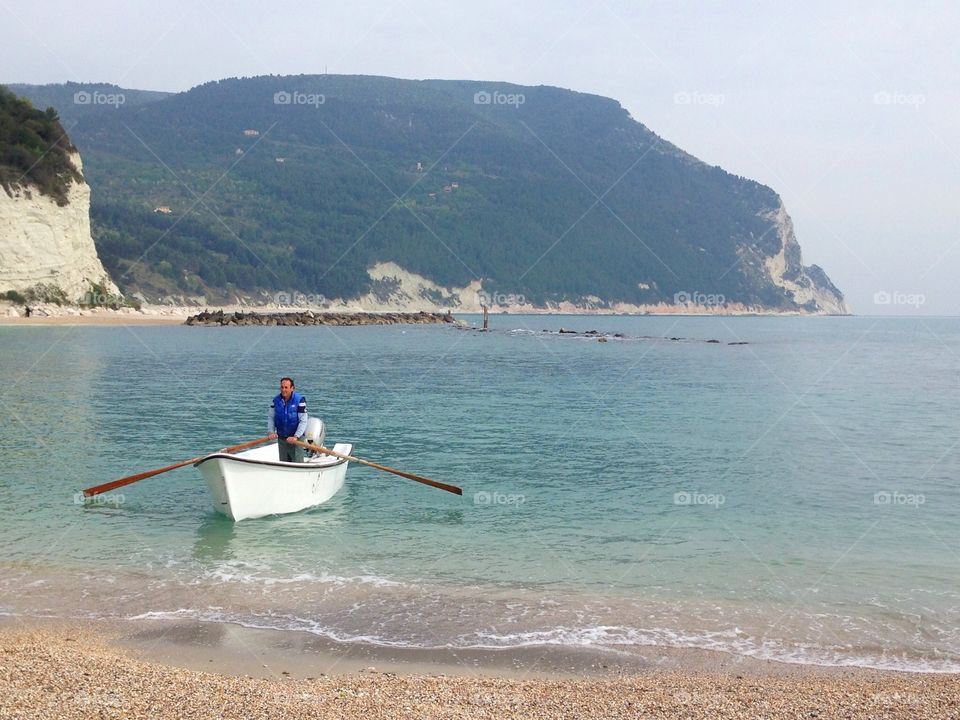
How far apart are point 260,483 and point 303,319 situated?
327 ft

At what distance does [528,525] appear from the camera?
15211 mm

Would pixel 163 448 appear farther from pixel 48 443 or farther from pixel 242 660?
pixel 242 660

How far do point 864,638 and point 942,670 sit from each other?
1.01m

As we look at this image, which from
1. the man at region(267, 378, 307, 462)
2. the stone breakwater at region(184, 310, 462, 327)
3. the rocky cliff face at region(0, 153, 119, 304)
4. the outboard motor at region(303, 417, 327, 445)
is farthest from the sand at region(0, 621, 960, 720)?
the stone breakwater at region(184, 310, 462, 327)

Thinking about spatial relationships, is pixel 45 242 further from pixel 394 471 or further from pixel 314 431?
pixel 394 471

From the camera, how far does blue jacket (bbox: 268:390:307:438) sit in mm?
16000

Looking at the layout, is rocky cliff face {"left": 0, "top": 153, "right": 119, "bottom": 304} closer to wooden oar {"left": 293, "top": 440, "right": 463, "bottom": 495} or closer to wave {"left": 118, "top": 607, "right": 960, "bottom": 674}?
wooden oar {"left": 293, "top": 440, "right": 463, "bottom": 495}

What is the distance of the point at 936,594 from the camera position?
38.4 ft

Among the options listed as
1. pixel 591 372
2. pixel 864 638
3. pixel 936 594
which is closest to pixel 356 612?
pixel 864 638

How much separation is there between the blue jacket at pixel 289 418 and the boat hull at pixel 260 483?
26.3 inches

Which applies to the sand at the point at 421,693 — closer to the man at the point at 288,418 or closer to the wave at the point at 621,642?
the wave at the point at 621,642

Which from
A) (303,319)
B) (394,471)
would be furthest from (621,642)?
(303,319)

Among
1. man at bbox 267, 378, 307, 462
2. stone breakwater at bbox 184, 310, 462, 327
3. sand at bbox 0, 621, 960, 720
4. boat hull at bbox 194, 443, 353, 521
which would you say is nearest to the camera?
sand at bbox 0, 621, 960, 720

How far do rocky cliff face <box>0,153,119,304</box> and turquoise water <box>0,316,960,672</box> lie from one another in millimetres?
43306
